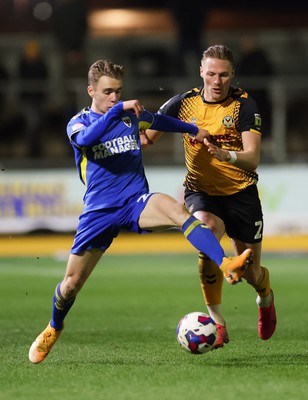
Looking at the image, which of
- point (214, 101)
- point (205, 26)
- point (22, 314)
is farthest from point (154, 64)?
point (214, 101)

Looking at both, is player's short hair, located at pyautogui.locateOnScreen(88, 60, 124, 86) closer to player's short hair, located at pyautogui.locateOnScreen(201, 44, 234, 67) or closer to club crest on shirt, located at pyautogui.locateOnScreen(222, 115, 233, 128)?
player's short hair, located at pyautogui.locateOnScreen(201, 44, 234, 67)

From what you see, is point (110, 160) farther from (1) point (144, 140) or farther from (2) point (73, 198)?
(2) point (73, 198)

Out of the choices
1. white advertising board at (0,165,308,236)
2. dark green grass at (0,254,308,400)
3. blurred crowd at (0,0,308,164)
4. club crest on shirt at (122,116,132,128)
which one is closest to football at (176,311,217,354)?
dark green grass at (0,254,308,400)

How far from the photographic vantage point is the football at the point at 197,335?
24.0 feet

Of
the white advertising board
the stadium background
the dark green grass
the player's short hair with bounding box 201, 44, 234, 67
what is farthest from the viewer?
the stadium background

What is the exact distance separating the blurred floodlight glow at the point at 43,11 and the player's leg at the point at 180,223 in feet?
48.3

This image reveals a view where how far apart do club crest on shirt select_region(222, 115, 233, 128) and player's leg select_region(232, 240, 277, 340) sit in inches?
37.3

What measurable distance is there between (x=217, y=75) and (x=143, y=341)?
2.31 meters

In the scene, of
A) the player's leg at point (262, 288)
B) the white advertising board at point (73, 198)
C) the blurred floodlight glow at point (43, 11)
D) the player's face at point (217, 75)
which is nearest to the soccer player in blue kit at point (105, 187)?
the player's face at point (217, 75)

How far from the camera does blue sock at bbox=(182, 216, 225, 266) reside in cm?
722

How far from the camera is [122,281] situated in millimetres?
14070

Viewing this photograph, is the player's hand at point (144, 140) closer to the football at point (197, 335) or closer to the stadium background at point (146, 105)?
the football at point (197, 335)

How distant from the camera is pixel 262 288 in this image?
28.5ft

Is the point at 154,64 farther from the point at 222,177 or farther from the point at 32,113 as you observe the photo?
the point at 222,177
